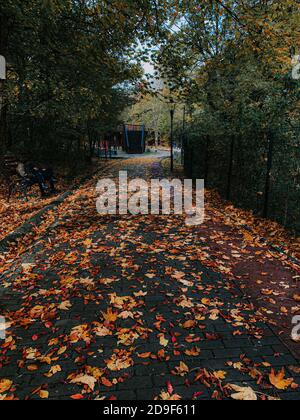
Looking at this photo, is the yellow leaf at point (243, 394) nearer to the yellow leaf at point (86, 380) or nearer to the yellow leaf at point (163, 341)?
the yellow leaf at point (163, 341)

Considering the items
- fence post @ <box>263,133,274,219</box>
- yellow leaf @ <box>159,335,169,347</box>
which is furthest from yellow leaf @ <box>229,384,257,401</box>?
fence post @ <box>263,133,274,219</box>

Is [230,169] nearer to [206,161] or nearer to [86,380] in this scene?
[206,161]

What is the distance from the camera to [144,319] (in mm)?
4094

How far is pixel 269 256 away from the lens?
20.1 ft

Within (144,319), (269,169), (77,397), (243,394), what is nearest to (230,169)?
(269,169)

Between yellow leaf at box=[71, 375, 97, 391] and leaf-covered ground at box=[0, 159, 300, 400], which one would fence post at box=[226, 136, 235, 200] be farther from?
yellow leaf at box=[71, 375, 97, 391]

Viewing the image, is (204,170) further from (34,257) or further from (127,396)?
(127,396)

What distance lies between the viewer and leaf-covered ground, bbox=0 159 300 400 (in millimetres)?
3018

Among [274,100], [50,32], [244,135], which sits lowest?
[244,135]

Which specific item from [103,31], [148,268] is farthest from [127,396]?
[103,31]

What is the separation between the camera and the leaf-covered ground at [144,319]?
3.02 metres

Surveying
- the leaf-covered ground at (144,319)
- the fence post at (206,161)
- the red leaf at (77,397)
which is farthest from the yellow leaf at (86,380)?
the fence post at (206,161)
